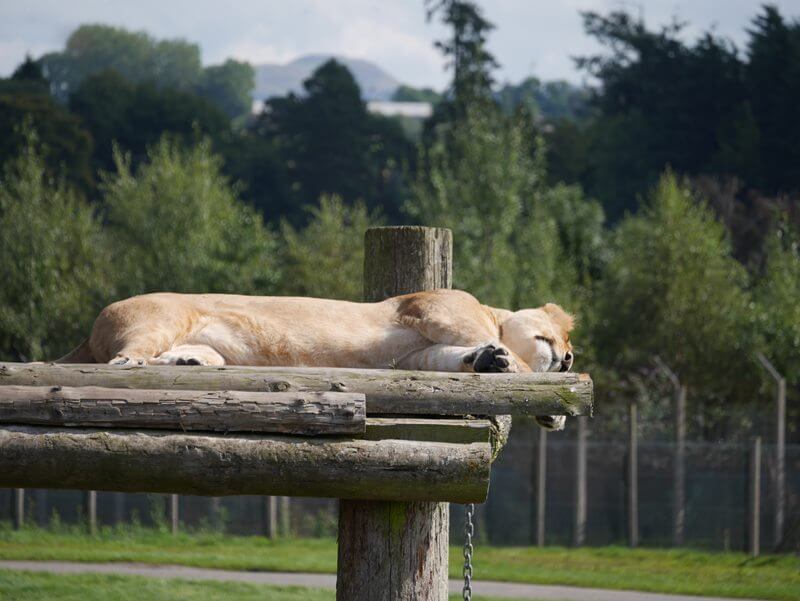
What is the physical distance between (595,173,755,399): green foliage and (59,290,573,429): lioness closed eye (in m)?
15.6

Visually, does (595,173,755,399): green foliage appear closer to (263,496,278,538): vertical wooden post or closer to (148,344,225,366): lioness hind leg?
(263,496,278,538): vertical wooden post

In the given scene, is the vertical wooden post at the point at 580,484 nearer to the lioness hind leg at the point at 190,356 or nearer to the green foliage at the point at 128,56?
the lioness hind leg at the point at 190,356

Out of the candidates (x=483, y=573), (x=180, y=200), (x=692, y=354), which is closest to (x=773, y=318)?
(x=692, y=354)

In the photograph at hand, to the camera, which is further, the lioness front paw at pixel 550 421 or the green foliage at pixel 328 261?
the green foliage at pixel 328 261

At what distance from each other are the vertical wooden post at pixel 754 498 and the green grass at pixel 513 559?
1.16ft

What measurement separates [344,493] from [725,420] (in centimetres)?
1452

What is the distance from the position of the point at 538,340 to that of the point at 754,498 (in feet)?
36.2

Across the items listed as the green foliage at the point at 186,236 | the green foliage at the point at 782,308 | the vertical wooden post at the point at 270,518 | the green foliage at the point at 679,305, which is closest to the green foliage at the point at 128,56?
the green foliage at the point at 186,236

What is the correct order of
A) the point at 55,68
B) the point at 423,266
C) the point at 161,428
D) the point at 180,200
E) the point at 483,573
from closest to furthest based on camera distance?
the point at 161,428, the point at 423,266, the point at 483,573, the point at 180,200, the point at 55,68

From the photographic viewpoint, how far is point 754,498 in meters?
16.0

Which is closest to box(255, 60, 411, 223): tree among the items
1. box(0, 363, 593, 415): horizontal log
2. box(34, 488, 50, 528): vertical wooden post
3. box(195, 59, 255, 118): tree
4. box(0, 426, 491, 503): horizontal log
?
box(34, 488, 50, 528): vertical wooden post

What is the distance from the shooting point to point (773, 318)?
20.4 m

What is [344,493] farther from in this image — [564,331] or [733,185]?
[733,185]

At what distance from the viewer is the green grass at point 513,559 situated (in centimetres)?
1298
